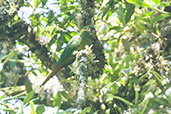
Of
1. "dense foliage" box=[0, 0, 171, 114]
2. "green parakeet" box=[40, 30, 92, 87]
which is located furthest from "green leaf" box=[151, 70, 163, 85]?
"green parakeet" box=[40, 30, 92, 87]

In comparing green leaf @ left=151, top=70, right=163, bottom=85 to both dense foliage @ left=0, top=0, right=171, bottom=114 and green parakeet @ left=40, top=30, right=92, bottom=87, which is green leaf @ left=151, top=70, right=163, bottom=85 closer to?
dense foliage @ left=0, top=0, right=171, bottom=114

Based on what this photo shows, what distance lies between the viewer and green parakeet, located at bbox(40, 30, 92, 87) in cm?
67

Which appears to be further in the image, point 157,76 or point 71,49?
point 157,76

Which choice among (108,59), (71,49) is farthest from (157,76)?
(71,49)

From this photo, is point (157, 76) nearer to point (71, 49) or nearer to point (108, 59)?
point (108, 59)

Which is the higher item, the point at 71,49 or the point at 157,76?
the point at 71,49

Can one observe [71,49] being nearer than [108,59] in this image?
Yes

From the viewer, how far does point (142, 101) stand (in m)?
0.79

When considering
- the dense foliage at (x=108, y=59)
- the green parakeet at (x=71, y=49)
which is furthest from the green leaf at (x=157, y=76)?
the green parakeet at (x=71, y=49)

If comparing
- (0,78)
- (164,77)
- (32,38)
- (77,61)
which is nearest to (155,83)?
(164,77)

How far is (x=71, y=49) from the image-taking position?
68 cm

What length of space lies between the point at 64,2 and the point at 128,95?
12.4 inches

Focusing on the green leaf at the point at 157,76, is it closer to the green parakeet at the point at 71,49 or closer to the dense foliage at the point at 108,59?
the dense foliage at the point at 108,59

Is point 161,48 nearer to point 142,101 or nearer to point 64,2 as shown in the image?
point 142,101
